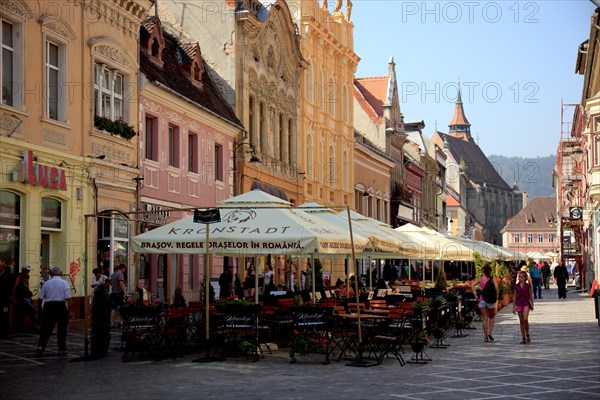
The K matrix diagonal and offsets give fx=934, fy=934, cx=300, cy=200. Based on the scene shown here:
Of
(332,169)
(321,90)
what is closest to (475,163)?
(332,169)

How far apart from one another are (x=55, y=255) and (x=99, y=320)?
606cm

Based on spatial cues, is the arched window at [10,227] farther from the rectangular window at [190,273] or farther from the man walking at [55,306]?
the rectangular window at [190,273]

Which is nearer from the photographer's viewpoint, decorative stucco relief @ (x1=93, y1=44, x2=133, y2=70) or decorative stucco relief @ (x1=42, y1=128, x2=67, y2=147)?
decorative stucco relief @ (x1=42, y1=128, x2=67, y2=147)

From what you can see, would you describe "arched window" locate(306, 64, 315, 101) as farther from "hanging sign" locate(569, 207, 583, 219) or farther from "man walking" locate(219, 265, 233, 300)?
"hanging sign" locate(569, 207, 583, 219)

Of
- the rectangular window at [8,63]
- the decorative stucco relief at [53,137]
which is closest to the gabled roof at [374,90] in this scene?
the decorative stucco relief at [53,137]

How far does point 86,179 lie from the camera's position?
22.5 m

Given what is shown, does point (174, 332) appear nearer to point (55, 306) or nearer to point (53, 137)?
point (55, 306)

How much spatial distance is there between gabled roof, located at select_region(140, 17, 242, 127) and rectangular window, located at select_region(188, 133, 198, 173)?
3.74 feet

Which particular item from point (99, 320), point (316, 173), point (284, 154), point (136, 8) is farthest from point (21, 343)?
point (316, 173)

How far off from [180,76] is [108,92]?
7.10m

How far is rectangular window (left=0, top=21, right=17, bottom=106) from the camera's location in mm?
19562

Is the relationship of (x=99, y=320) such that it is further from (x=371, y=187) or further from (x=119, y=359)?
(x=371, y=187)

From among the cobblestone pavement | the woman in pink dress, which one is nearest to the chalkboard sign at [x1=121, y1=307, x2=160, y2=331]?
the cobblestone pavement

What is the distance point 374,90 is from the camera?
68688mm
